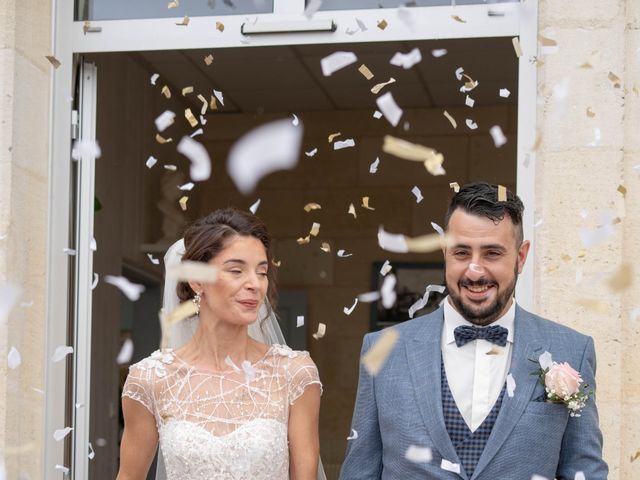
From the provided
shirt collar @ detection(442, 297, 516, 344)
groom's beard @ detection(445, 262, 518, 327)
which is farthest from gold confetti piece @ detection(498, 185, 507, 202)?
shirt collar @ detection(442, 297, 516, 344)

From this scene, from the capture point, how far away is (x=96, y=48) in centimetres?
435

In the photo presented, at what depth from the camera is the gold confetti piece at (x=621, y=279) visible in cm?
366

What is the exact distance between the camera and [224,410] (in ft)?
10.6

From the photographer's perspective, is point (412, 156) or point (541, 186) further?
point (412, 156)

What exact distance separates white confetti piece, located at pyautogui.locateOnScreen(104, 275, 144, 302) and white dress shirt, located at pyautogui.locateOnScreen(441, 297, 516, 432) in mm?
3341

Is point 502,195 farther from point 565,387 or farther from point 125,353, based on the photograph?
point 125,353

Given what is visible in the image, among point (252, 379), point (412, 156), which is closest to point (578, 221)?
point (252, 379)

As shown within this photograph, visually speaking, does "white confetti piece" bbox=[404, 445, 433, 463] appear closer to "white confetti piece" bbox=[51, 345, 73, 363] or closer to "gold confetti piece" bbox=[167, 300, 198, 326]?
"gold confetti piece" bbox=[167, 300, 198, 326]

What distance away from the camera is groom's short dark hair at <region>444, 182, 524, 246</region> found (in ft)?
9.07

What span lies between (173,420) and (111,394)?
3.14 meters

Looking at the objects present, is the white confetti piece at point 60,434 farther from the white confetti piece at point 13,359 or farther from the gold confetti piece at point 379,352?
the gold confetti piece at point 379,352

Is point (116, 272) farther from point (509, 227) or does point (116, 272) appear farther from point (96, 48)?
point (509, 227)

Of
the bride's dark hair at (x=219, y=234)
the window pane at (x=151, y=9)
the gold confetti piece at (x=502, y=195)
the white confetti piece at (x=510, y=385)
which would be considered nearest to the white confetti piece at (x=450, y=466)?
the white confetti piece at (x=510, y=385)

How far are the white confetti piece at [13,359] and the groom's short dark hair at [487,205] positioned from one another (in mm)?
1912
